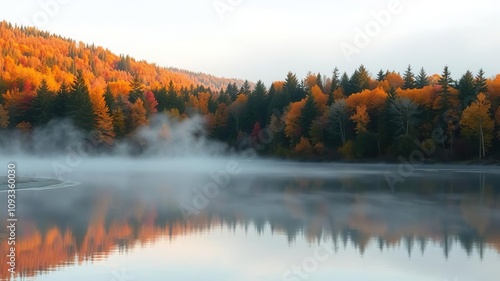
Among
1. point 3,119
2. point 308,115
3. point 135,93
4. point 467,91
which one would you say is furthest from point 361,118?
point 3,119

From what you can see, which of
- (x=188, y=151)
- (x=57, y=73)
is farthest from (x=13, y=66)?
(x=188, y=151)

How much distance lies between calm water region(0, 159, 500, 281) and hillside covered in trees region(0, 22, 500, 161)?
48.1 m

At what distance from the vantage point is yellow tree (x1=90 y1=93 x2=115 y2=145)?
314ft

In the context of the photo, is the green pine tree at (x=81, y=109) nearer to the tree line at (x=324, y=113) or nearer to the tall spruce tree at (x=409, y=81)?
the tree line at (x=324, y=113)

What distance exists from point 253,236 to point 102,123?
259 ft

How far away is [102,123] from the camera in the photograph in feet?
318

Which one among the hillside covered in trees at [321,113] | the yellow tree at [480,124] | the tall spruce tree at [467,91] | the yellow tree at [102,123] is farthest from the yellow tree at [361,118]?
A: the yellow tree at [102,123]

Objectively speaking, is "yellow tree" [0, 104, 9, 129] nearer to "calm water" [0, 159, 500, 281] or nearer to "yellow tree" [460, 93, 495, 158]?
"calm water" [0, 159, 500, 281]

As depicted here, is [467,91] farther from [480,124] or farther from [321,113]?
[321,113]

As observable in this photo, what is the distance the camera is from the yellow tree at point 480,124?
78.2 meters

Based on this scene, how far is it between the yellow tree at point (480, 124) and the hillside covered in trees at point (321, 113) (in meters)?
0.12

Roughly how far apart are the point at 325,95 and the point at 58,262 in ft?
302
